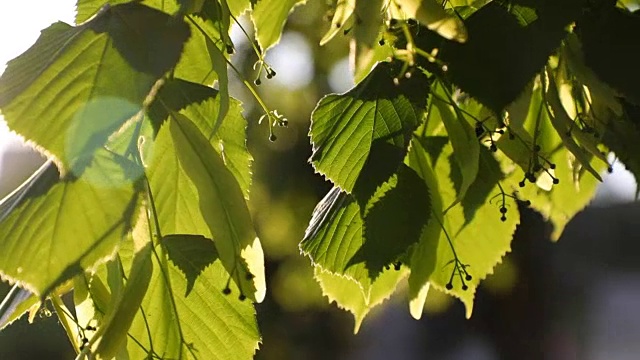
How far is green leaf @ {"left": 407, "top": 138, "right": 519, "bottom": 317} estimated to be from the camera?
548 mm

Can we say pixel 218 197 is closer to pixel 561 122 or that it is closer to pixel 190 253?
pixel 190 253

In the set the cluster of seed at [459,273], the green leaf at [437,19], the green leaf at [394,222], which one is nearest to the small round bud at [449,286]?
the cluster of seed at [459,273]

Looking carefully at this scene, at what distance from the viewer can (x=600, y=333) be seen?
7262 mm

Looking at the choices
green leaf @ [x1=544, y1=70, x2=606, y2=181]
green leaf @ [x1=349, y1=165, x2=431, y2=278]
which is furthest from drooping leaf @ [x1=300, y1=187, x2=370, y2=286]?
green leaf @ [x1=544, y1=70, x2=606, y2=181]

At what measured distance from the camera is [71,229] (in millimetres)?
387

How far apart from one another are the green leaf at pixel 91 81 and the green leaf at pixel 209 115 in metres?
0.05

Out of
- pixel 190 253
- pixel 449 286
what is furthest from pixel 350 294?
pixel 190 253

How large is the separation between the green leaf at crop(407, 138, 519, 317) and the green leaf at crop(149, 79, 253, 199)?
115 mm

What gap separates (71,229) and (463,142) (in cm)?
23

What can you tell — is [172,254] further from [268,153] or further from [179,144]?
[268,153]

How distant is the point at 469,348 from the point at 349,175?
6065mm

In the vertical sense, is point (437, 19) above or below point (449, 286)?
above

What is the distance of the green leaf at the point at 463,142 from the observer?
49cm

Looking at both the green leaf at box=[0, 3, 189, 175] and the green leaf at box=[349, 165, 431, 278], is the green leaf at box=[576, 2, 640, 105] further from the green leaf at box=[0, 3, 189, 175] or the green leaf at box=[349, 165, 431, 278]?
the green leaf at box=[0, 3, 189, 175]
